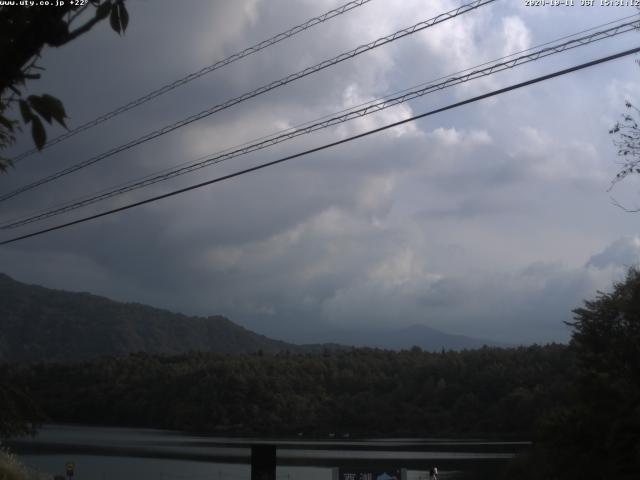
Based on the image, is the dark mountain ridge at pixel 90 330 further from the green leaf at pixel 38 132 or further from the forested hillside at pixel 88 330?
the green leaf at pixel 38 132

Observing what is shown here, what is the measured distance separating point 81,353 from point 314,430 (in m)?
95.2


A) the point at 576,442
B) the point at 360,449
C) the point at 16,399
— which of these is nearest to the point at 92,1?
the point at 16,399

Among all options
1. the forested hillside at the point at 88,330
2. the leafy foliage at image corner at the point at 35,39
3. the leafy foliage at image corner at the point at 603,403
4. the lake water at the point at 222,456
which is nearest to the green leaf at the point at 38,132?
the leafy foliage at image corner at the point at 35,39

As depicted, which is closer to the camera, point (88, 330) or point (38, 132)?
point (38, 132)

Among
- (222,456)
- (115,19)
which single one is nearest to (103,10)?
(115,19)

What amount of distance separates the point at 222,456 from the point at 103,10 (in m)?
47.3

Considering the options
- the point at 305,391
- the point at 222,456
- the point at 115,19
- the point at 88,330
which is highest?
the point at 88,330

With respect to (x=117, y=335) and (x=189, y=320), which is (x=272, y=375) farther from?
(x=189, y=320)

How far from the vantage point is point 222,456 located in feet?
163

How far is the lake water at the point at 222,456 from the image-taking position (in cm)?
3944

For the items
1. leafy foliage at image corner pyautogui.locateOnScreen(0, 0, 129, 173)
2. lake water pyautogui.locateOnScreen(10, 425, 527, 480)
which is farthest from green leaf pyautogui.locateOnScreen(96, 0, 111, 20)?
lake water pyautogui.locateOnScreen(10, 425, 527, 480)

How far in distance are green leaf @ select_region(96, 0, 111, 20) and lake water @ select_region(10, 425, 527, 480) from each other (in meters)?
29.2

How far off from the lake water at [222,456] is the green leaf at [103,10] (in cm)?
2916

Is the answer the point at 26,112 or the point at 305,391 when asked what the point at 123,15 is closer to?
the point at 26,112
